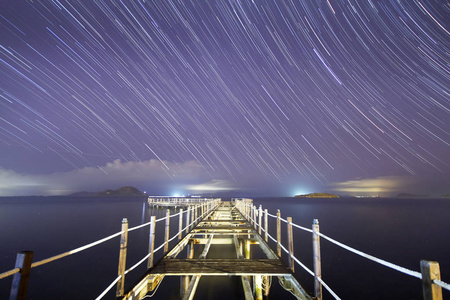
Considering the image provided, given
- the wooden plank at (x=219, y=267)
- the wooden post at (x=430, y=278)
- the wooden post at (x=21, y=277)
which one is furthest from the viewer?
the wooden plank at (x=219, y=267)

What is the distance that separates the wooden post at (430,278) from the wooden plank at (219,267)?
3530 mm

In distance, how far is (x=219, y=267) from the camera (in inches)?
225

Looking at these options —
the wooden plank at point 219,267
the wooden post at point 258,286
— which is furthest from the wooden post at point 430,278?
the wooden post at point 258,286

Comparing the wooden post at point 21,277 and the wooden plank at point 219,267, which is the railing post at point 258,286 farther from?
the wooden post at point 21,277

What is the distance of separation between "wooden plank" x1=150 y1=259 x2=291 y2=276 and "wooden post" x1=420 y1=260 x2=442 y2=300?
11.6 ft

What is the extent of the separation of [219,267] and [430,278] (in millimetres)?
4386

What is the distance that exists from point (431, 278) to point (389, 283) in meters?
20.1

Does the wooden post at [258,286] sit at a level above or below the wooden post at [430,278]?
below

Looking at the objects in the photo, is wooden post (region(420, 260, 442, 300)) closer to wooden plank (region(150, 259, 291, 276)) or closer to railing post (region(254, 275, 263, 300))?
wooden plank (region(150, 259, 291, 276))

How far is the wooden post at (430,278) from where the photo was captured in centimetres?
211

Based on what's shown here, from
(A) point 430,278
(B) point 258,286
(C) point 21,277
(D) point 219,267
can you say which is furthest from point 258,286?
(C) point 21,277

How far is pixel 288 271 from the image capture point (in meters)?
5.48

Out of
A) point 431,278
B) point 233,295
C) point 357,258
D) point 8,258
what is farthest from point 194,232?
point 8,258

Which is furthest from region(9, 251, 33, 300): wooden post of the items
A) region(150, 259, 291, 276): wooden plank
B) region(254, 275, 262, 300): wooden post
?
region(254, 275, 262, 300): wooden post
